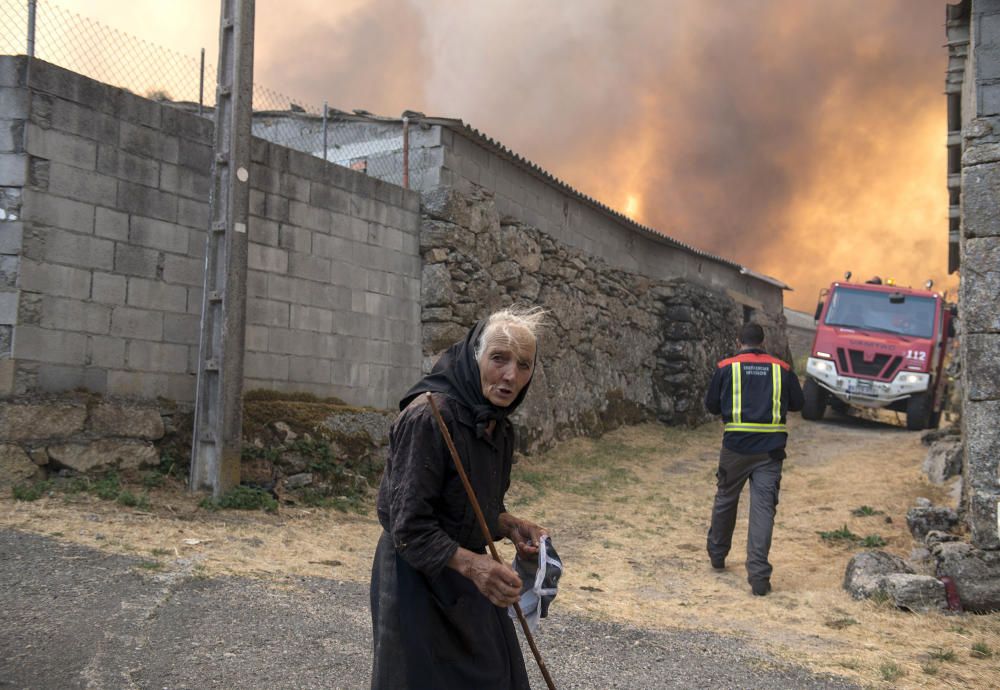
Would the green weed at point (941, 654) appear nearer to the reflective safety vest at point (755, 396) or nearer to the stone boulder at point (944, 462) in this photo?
the reflective safety vest at point (755, 396)

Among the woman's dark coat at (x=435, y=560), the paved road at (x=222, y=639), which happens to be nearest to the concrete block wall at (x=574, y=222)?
the paved road at (x=222, y=639)

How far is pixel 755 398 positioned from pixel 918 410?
955cm

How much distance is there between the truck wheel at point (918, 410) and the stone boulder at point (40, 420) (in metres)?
13.2

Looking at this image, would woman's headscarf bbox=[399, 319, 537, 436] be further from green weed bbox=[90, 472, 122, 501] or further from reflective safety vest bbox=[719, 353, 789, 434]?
green weed bbox=[90, 472, 122, 501]

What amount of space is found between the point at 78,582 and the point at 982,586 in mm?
5744

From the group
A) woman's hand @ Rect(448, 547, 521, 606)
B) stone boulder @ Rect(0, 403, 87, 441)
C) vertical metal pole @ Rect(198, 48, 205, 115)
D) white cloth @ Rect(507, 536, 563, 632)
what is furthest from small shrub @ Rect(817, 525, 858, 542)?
vertical metal pole @ Rect(198, 48, 205, 115)

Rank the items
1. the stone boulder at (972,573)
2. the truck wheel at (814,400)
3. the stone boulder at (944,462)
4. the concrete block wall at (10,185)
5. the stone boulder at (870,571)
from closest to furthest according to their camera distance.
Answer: the stone boulder at (972,573), the stone boulder at (870,571), the concrete block wall at (10,185), the stone boulder at (944,462), the truck wheel at (814,400)

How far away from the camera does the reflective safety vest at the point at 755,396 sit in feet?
21.7

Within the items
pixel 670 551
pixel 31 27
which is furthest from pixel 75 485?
pixel 670 551

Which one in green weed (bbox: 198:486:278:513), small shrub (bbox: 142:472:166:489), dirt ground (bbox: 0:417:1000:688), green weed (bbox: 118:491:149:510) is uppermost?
small shrub (bbox: 142:472:166:489)

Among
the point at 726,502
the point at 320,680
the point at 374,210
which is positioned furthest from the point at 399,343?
the point at 320,680

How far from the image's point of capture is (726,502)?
22.3ft

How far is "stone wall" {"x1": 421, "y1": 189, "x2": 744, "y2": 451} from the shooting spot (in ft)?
33.8

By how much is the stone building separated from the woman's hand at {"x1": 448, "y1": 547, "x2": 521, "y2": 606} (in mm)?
4987
